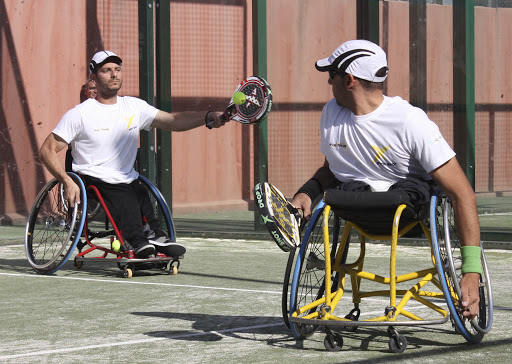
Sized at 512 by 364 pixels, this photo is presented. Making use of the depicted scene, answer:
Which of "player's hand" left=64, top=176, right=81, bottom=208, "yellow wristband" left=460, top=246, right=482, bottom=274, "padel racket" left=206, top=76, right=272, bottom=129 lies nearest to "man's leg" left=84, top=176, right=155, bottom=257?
"player's hand" left=64, top=176, right=81, bottom=208

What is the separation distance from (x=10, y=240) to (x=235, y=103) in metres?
4.07

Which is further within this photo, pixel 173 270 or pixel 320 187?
pixel 173 270

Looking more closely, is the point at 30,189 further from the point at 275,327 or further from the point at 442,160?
the point at 442,160

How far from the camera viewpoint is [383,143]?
4914mm

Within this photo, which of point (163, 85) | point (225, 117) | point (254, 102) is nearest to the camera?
point (254, 102)

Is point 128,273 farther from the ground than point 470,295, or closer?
closer

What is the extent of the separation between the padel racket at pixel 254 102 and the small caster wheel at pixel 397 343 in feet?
7.48

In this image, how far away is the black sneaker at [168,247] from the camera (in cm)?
766

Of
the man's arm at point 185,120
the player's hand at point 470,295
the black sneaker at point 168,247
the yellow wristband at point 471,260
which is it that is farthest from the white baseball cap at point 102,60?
the player's hand at point 470,295

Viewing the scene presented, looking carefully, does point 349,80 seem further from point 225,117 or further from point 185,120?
point 185,120

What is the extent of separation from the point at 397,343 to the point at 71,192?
3.34 meters

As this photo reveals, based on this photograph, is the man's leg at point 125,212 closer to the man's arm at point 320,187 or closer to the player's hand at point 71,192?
the player's hand at point 71,192

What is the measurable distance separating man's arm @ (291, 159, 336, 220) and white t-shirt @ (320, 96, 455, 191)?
144mm

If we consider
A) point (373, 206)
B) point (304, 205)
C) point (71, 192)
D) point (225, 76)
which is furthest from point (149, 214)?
point (225, 76)
